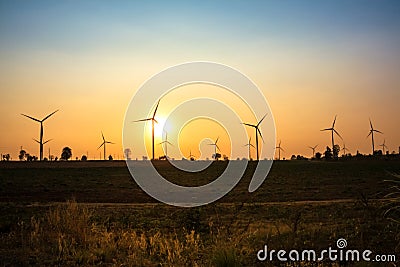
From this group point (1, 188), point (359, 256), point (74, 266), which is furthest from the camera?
point (1, 188)

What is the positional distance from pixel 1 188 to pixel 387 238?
A: 48.8 metres

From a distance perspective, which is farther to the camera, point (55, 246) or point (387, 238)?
point (55, 246)

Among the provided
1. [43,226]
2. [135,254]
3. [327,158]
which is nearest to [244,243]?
[135,254]

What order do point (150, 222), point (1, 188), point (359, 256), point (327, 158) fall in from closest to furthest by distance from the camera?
point (359, 256) → point (150, 222) → point (1, 188) → point (327, 158)

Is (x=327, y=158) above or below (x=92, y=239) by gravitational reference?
above

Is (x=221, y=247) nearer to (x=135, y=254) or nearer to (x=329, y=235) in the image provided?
(x=135, y=254)

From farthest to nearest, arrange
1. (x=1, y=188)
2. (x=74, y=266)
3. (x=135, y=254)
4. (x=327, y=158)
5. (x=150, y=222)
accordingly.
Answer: (x=327, y=158) < (x=1, y=188) < (x=150, y=222) < (x=135, y=254) < (x=74, y=266)

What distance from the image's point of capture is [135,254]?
50.5ft

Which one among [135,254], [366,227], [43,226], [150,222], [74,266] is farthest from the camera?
[150,222]

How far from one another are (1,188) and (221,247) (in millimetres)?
47489

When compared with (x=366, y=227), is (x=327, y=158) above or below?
above

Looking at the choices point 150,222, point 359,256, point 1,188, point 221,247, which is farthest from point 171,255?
point 1,188

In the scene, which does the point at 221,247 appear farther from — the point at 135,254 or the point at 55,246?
the point at 55,246

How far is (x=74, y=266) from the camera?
1445cm
